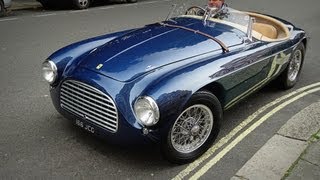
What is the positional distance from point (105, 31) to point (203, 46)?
559 cm

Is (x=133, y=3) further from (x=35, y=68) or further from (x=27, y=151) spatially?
(x=27, y=151)

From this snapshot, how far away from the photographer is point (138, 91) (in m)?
3.86

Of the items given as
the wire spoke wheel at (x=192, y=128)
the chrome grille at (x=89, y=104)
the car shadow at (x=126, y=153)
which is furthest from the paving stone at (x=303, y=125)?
the chrome grille at (x=89, y=104)

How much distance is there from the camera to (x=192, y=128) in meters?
4.17

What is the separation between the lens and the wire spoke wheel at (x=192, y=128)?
4.05 metres

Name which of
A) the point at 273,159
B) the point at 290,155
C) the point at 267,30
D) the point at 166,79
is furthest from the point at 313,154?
the point at 267,30

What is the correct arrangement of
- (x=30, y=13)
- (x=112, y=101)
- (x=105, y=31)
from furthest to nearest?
(x=30, y=13) < (x=105, y=31) < (x=112, y=101)

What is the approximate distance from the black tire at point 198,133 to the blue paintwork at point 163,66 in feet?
0.31

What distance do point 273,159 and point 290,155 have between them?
186mm

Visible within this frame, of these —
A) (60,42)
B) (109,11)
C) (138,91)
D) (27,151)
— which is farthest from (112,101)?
(109,11)

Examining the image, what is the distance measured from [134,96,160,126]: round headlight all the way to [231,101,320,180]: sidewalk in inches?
35.5

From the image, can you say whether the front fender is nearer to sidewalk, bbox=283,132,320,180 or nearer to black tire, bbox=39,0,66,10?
sidewalk, bbox=283,132,320,180

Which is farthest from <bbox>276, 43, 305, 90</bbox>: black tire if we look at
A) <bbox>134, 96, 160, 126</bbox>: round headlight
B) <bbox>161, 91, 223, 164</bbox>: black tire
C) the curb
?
the curb

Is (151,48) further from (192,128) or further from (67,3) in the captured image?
(67,3)
